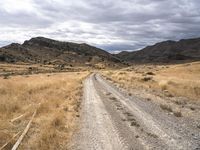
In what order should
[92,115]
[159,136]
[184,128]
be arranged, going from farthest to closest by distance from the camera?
[92,115], [184,128], [159,136]

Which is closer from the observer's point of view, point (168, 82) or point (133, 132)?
point (133, 132)

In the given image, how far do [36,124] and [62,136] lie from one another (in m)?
2.54

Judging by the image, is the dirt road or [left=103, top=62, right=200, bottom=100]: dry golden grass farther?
[left=103, top=62, right=200, bottom=100]: dry golden grass

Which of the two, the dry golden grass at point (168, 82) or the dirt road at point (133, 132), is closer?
the dirt road at point (133, 132)

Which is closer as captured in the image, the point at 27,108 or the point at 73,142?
the point at 73,142

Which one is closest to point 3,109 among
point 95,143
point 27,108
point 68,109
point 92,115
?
point 27,108

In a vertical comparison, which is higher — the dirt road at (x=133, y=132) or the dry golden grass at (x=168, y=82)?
the dirt road at (x=133, y=132)

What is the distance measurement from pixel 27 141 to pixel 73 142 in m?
1.59

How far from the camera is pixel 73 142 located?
36.7 ft

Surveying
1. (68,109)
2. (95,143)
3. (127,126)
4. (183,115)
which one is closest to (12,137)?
(95,143)

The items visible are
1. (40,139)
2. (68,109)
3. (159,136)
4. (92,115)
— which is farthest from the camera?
(68,109)

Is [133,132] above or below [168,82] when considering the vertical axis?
above

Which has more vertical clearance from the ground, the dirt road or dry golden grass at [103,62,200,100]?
the dirt road

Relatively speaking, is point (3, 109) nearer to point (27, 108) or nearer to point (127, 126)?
point (27, 108)
